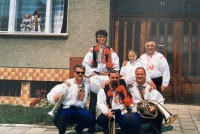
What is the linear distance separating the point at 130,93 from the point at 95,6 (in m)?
3.69

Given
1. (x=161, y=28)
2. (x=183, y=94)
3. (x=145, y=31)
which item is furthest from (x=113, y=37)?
(x=183, y=94)

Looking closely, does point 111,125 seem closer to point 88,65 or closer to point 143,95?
point 143,95

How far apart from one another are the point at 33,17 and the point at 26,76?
1938 millimetres

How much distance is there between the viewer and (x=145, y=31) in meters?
7.53

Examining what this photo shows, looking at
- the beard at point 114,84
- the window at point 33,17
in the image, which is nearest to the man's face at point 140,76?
the beard at point 114,84

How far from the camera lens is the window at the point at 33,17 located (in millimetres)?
7656

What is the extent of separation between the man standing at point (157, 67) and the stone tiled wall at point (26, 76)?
310 centimetres

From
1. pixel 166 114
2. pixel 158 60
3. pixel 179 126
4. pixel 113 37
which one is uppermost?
pixel 113 37

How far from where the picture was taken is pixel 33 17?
7.81 m

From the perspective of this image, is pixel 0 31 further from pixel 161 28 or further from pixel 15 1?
pixel 161 28

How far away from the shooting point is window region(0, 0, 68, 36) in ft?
25.1

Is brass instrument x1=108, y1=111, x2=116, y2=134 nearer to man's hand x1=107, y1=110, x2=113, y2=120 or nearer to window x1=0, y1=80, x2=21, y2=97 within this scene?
man's hand x1=107, y1=110, x2=113, y2=120

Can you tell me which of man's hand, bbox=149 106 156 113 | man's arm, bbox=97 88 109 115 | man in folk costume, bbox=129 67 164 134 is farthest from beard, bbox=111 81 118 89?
man's hand, bbox=149 106 156 113

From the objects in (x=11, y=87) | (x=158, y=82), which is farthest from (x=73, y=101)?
(x=11, y=87)
